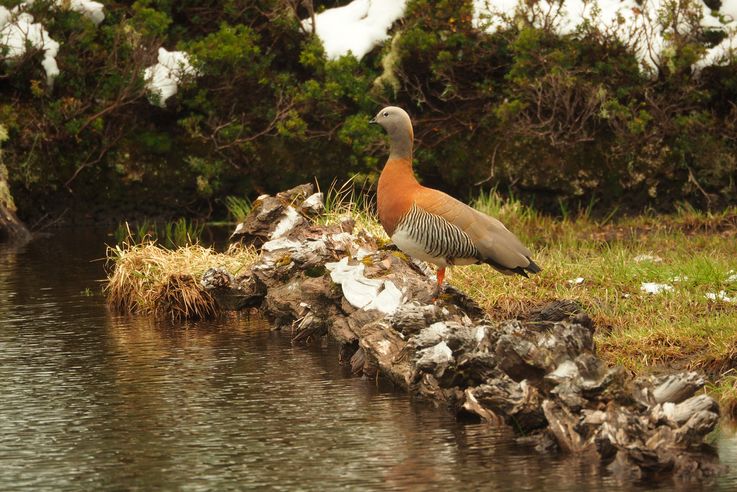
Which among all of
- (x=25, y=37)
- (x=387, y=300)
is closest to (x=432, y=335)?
(x=387, y=300)

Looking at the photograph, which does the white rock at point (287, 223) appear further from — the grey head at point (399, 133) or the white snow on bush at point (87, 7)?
the white snow on bush at point (87, 7)

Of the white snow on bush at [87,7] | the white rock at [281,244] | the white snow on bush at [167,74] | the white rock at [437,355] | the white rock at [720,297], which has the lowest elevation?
the white rock at [437,355]

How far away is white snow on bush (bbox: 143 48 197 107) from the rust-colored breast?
31.8ft

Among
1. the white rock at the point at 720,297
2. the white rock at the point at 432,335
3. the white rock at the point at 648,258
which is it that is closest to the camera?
the white rock at the point at 432,335

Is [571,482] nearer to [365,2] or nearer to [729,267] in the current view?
[729,267]

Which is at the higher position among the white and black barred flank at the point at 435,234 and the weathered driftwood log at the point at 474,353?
the white and black barred flank at the point at 435,234

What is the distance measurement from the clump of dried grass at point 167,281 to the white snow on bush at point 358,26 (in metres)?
7.62

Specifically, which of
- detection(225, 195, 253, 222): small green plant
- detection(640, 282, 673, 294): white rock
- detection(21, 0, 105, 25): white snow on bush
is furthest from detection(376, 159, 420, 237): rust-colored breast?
detection(21, 0, 105, 25): white snow on bush

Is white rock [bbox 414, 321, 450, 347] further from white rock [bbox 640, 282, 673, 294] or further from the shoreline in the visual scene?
white rock [bbox 640, 282, 673, 294]

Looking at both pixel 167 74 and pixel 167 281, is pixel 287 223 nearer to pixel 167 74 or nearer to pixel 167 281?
pixel 167 281

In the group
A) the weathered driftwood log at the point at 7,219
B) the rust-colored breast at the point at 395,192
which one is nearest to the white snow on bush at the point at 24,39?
the weathered driftwood log at the point at 7,219

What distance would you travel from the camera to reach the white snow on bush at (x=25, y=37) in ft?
59.7

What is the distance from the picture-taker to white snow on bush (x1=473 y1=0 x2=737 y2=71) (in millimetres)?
17609

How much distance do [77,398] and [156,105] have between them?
11.3 m
